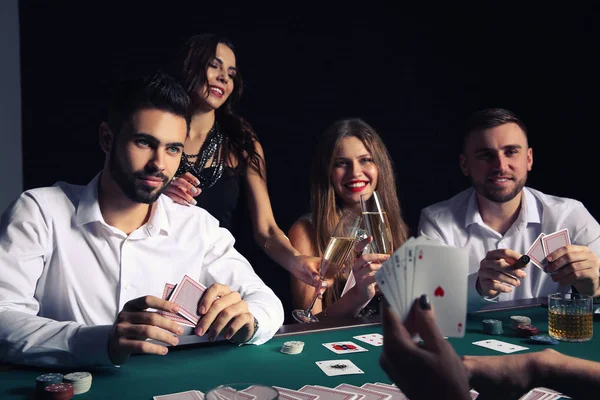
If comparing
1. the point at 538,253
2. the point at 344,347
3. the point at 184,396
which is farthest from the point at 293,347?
the point at 538,253

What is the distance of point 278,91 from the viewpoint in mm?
4207

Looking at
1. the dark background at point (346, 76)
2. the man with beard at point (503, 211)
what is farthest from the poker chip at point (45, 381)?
the dark background at point (346, 76)

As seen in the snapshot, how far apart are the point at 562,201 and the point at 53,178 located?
3400mm

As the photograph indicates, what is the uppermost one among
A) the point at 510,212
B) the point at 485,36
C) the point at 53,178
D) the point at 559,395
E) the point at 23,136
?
the point at 485,36

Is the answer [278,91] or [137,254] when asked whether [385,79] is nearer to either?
[278,91]

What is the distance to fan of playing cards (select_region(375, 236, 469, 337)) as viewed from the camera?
3.33 feet

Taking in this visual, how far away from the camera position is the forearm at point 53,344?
146 centimetres

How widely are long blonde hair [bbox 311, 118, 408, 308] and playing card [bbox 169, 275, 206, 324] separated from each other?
53.7 inches

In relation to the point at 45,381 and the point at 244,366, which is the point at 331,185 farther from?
the point at 45,381

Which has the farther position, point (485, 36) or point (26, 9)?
point (485, 36)

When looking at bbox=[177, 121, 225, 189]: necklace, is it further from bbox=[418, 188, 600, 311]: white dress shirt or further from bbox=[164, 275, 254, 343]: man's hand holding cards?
bbox=[164, 275, 254, 343]: man's hand holding cards

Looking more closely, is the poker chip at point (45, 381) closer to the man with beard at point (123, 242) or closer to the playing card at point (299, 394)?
the man with beard at point (123, 242)

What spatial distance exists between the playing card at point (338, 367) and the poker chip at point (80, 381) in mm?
620

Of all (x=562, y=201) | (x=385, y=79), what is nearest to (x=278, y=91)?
(x=385, y=79)
